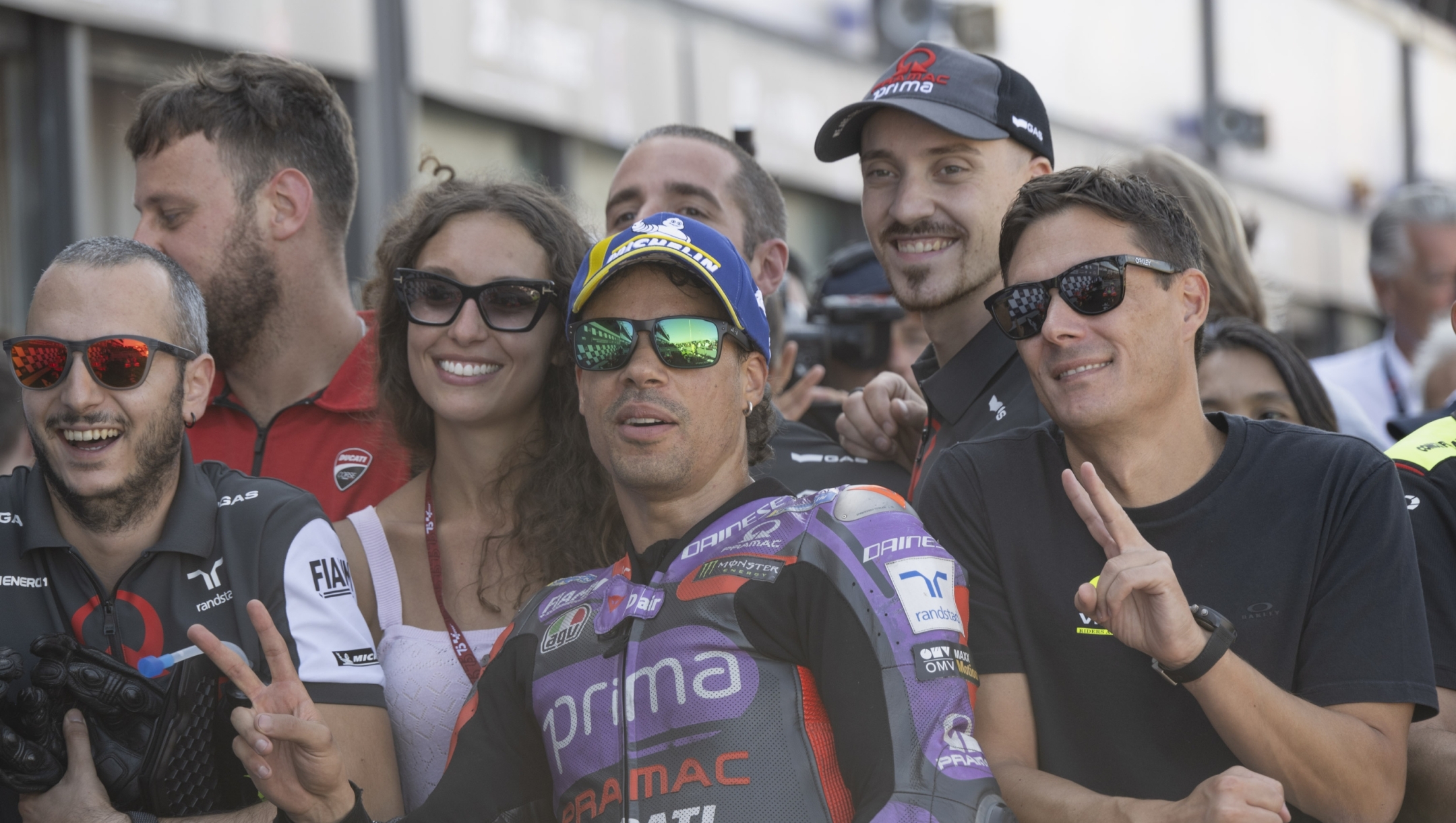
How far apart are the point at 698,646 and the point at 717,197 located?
2.07m

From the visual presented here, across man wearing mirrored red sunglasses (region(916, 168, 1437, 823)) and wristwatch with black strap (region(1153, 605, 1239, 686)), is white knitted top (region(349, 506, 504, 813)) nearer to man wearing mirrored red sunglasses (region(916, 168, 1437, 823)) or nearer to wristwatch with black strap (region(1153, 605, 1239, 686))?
man wearing mirrored red sunglasses (region(916, 168, 1437, 823))

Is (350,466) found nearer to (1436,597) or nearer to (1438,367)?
(1436,597)

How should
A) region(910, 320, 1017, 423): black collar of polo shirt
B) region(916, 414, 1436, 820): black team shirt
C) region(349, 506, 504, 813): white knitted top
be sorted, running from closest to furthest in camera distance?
region(916, 414, 1436, 820): black team shirt, region(349, 506, 504, 813): white knitted top, region(910, 320, 1017, 423): black collar of polo shirt

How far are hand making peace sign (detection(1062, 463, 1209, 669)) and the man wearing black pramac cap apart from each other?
1.01 meters

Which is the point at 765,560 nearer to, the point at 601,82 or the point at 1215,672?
the point at 1215,672

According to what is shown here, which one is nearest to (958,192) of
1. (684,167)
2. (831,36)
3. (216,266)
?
(684,167)

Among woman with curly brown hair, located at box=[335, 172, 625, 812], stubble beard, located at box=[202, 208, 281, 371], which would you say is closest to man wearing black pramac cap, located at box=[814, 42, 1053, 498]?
woman with curly brown hair, located at box=[335, 172, 625, 812]

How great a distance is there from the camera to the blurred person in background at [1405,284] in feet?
20.7

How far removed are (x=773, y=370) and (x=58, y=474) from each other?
2173 mm

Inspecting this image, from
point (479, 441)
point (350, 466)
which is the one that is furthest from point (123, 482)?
point (350, 466)

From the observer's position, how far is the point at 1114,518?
238 centimetres

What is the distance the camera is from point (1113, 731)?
2.52 m

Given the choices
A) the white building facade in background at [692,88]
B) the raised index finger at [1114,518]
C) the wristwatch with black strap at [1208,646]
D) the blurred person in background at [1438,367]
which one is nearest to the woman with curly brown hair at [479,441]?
the white building facade in background at [692,88]

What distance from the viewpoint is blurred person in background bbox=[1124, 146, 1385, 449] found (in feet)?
14.1
